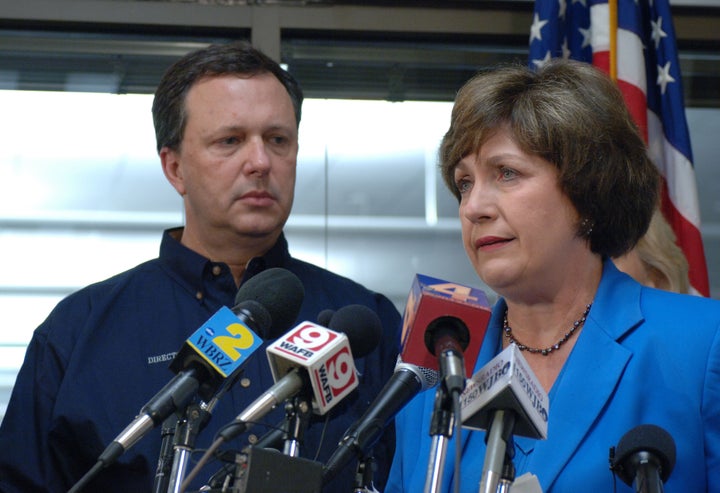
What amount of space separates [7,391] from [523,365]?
2.86m

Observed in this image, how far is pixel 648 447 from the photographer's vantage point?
1.65 meters

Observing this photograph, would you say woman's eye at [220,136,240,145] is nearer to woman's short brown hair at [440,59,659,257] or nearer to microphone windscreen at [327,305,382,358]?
woman's short brown hair at [440,59,659,257]

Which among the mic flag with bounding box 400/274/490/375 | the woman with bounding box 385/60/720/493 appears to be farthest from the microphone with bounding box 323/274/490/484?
the woman with bounding box 385/60/720/493

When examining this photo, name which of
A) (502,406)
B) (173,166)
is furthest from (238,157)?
(502,406)

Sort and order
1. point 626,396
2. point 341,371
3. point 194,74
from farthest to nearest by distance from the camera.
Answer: point 194,74 < point 626,396 < point 341,371

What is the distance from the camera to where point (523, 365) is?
178 centimetres

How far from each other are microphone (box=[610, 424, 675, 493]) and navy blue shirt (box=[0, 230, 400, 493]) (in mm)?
1113

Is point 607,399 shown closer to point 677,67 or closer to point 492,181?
point 492,181

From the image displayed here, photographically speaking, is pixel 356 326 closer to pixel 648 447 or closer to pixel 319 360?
pixel 319 360

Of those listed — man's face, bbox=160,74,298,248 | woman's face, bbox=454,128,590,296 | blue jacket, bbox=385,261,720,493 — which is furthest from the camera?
A: man's face, bbox=160,74,298,248

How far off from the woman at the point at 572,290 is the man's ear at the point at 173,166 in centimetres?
93

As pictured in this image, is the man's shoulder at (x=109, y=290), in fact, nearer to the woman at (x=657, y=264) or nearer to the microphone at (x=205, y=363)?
the microphone at (x=205, y=363)

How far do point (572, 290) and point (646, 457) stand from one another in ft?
2.70

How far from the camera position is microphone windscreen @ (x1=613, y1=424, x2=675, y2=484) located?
1.65 meters
